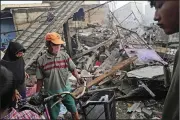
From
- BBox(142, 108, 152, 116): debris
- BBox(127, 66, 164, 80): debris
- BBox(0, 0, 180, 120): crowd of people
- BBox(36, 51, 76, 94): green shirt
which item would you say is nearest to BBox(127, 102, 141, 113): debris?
BBox(142, 108, 152, 116): debris

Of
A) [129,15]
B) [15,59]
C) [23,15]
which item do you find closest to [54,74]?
[15,59]

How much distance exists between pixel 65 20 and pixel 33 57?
2768 millimetres

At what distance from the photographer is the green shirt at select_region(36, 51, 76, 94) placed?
14.6 ft

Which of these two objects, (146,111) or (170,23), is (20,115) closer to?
(170,23)

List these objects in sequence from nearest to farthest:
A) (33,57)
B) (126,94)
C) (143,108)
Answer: (143,108) → (126,94) → (33,57)

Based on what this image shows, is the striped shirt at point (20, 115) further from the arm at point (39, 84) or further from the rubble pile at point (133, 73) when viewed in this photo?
the rubble pile at point (133, 73)

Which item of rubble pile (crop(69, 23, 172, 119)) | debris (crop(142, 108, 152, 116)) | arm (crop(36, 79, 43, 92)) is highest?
arm (crop(36, 79, 43, 92))

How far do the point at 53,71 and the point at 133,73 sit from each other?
3960 millimetres

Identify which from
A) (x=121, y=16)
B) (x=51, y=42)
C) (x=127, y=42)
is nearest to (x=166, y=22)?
(x=51, y=42)

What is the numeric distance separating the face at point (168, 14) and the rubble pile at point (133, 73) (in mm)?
5079

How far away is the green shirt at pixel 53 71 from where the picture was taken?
445 cm

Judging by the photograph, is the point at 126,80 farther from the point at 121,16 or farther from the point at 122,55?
the point at 121,16

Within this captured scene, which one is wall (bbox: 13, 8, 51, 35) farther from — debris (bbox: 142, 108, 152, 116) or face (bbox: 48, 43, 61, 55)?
face (bbox: 48, 43, 61, 55)

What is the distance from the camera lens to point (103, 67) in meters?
10.3
